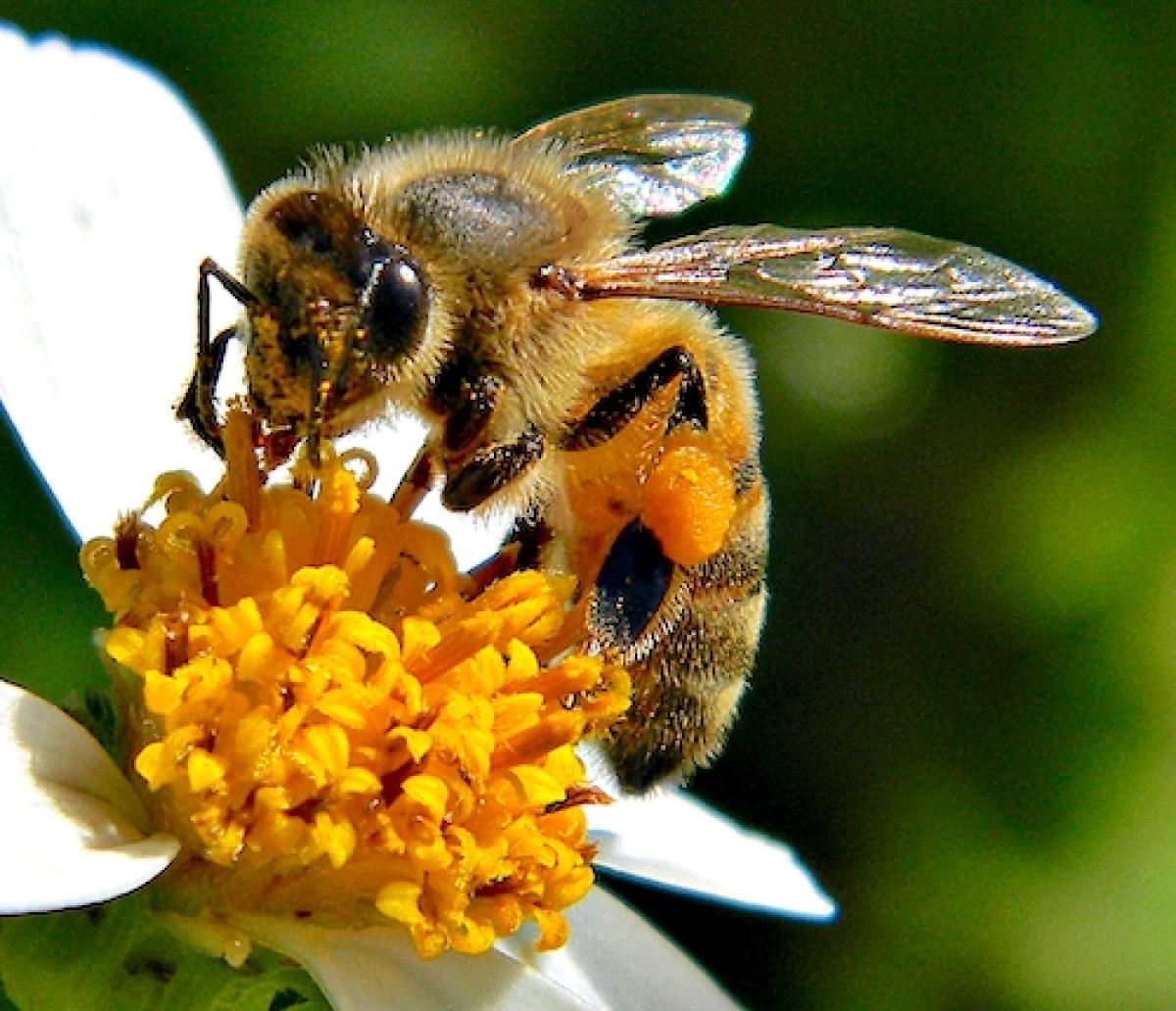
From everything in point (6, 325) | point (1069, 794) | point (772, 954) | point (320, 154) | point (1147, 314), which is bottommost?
point (772, 954)

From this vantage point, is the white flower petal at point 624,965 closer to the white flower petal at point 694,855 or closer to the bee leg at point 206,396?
the white flower petal at point 694,855

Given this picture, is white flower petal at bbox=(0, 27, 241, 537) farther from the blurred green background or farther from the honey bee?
the blurred green background

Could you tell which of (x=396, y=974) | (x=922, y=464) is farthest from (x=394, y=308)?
(x=922, y=464)

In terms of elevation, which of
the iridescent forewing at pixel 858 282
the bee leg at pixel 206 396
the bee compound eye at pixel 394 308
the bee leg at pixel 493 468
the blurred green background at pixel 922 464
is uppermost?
the bee compound eye at pixel 394 308

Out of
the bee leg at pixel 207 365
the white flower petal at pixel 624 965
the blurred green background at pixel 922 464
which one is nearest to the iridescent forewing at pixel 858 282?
the bee leg at pixel 207 365

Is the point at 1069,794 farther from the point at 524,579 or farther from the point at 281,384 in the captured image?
the point at 281,384

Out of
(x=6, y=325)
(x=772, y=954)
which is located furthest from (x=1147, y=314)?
(x=6, y=325)
